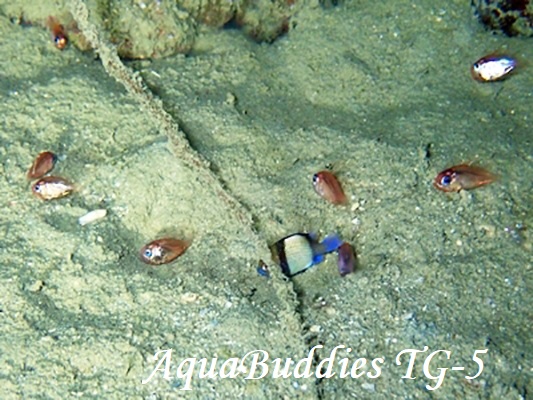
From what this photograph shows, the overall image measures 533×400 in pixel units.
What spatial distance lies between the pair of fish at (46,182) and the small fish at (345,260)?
2.08 m

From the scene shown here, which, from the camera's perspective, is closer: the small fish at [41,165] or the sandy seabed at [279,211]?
the sandy seabed at [279,211]

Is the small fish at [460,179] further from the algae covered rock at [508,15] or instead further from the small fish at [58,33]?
the small fish at [58,33]

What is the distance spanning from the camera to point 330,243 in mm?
3367

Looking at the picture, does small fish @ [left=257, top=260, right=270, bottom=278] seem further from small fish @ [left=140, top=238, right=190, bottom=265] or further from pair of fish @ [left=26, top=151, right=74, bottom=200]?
pair of fish @ [left=26, top=151, right=74, bottom=200]

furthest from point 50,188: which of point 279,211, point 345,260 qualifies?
point 345,260

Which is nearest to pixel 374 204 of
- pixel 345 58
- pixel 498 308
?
pixel 498 308

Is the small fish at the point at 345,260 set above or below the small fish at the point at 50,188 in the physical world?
below

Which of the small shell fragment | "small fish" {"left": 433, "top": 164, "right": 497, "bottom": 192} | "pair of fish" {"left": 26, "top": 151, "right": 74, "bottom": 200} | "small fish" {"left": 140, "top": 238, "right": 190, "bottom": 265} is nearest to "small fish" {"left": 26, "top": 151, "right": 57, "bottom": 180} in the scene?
"pair of fish" {"left": 26, "top": 151, "right": 74, "bottom": 200}

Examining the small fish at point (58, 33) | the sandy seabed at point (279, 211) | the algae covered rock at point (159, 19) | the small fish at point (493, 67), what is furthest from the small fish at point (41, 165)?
the small fish at point (493, 67)

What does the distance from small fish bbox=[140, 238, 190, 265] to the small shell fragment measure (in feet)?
1.58

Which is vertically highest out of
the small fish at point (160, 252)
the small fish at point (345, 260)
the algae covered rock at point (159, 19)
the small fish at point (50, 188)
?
the algae covered rock at point (159, 19)

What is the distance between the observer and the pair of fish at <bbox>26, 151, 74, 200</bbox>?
3693 mm

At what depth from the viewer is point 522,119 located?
4176 mm

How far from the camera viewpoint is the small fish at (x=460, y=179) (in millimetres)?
3605
